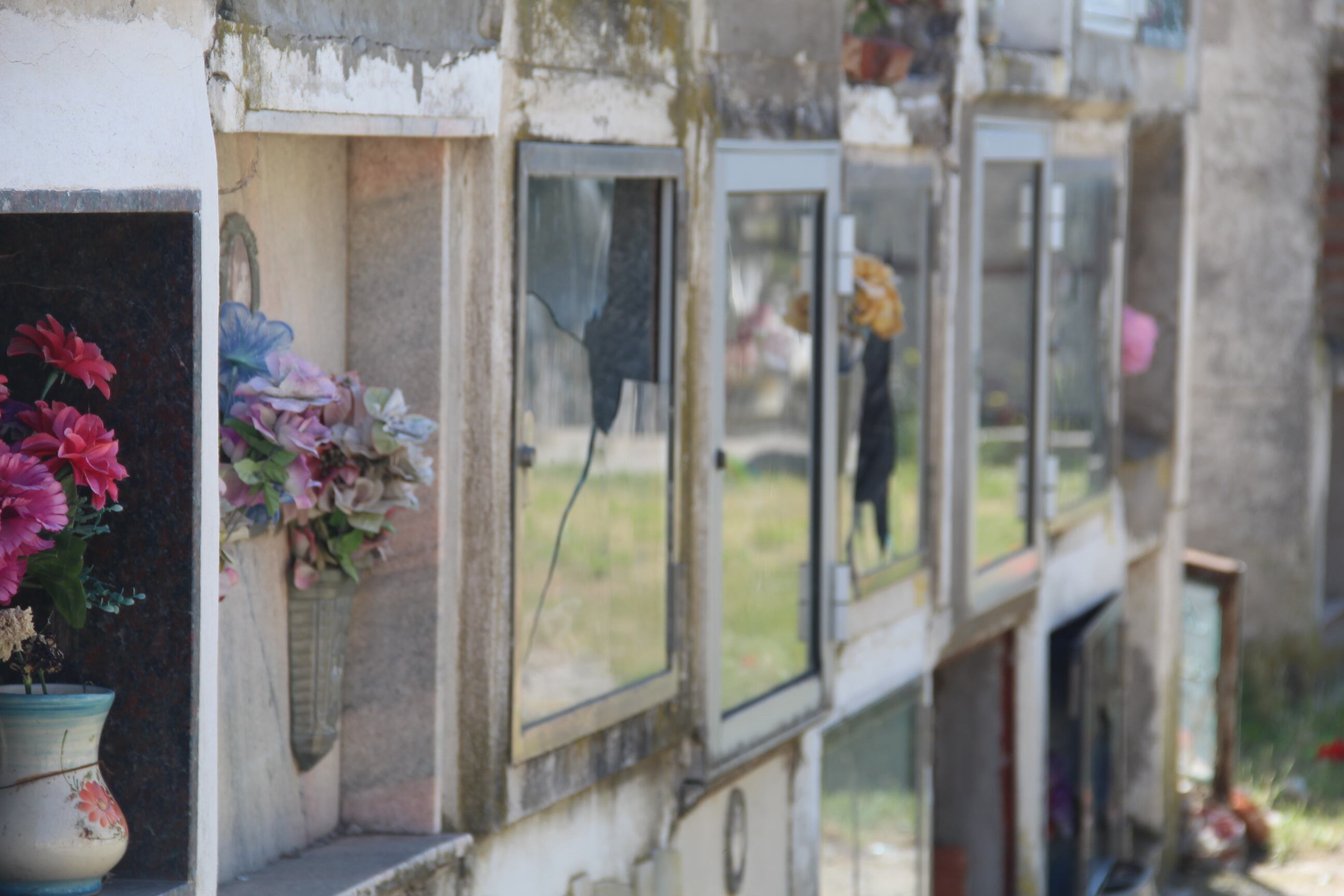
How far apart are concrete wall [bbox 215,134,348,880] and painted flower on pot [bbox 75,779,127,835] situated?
81cm

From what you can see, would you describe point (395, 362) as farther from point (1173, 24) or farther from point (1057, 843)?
point (1173, 24)

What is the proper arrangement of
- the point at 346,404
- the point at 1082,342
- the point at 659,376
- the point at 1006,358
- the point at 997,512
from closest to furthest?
the point at 346,404, the point at 659,376, the point at 997,512, the point at 1006,358, the point at 1082,342

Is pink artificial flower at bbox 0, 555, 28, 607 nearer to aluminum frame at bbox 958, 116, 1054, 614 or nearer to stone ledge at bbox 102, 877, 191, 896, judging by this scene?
stone ledge at bbox 102, 877, 191, 896

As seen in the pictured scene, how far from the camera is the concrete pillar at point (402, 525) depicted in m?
3.80

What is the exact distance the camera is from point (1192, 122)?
928 cm

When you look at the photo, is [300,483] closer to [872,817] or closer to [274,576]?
[274,576]

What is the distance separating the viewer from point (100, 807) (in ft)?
8.75

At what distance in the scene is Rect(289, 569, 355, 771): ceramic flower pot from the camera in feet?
12.3

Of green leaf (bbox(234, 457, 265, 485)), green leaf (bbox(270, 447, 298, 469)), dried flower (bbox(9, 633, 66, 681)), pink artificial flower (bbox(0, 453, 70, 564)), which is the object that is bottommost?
dried flower (bbox(9, 633, 66, 681))

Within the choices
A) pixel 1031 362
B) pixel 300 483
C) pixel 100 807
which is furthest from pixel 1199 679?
pixel 100 807

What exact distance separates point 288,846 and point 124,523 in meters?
1.16

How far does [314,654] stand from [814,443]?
214 centimetres

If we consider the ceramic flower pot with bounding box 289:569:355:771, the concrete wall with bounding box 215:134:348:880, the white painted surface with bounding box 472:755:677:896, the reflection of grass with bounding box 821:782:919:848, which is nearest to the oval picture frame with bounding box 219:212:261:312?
the concrete wall with bounding box 215:134:348:880

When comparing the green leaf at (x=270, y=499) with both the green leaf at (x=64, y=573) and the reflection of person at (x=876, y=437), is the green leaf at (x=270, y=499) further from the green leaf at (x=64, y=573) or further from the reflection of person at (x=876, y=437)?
the reflection of person at (x=876, y=437)
